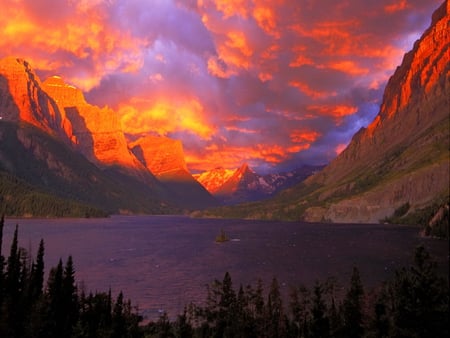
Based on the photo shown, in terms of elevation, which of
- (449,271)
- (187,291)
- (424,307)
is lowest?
(187,291)

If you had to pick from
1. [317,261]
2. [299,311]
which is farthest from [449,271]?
[317,261]

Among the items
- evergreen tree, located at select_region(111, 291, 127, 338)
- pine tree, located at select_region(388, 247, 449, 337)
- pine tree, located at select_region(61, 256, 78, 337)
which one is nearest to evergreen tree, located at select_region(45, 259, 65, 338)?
pine tree, located at select_region(61, 256, 78, 337)

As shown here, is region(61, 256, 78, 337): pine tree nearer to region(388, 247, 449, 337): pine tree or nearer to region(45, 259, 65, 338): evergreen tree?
region(45, 259, 65, 338): evergreen tree

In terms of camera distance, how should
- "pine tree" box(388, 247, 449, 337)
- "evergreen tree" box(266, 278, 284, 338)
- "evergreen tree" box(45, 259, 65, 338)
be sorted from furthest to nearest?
1. "evergreen tree" box(266, 278, 284, 338)
2. "evergreen tree" box(45, 259, 65, 338)
3. "pine tree" box(388, 247, 449, 337)

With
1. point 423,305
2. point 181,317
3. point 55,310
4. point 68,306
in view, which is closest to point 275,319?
point 181,317

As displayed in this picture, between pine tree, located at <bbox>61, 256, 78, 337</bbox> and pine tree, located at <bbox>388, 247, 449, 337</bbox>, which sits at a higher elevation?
pine tree, located at <bbox>388, 247, 449, 337</bbox>

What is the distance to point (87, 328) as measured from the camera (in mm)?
75438

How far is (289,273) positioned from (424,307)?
123797 mm

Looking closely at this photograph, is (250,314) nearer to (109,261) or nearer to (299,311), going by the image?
(299,311)

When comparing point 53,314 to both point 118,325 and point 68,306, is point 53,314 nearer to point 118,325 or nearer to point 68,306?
point 68,306

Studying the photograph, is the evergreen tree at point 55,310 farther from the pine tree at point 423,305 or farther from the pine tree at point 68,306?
the pine tree at point 423,305

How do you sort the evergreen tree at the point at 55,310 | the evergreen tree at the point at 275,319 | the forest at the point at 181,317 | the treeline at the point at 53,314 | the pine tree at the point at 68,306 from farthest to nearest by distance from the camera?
the evergreen tree at the point at 275,319 < the pine tree at the point at 68,306 < the evergreen tree at the point at 55,310 < the treeline at the point at 53,314 < the forest at the point at 181,317

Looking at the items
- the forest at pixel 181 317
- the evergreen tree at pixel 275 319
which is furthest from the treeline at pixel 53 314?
the evergreen tree at pixel 275 319

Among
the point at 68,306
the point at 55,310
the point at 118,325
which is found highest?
the point at 68,306
